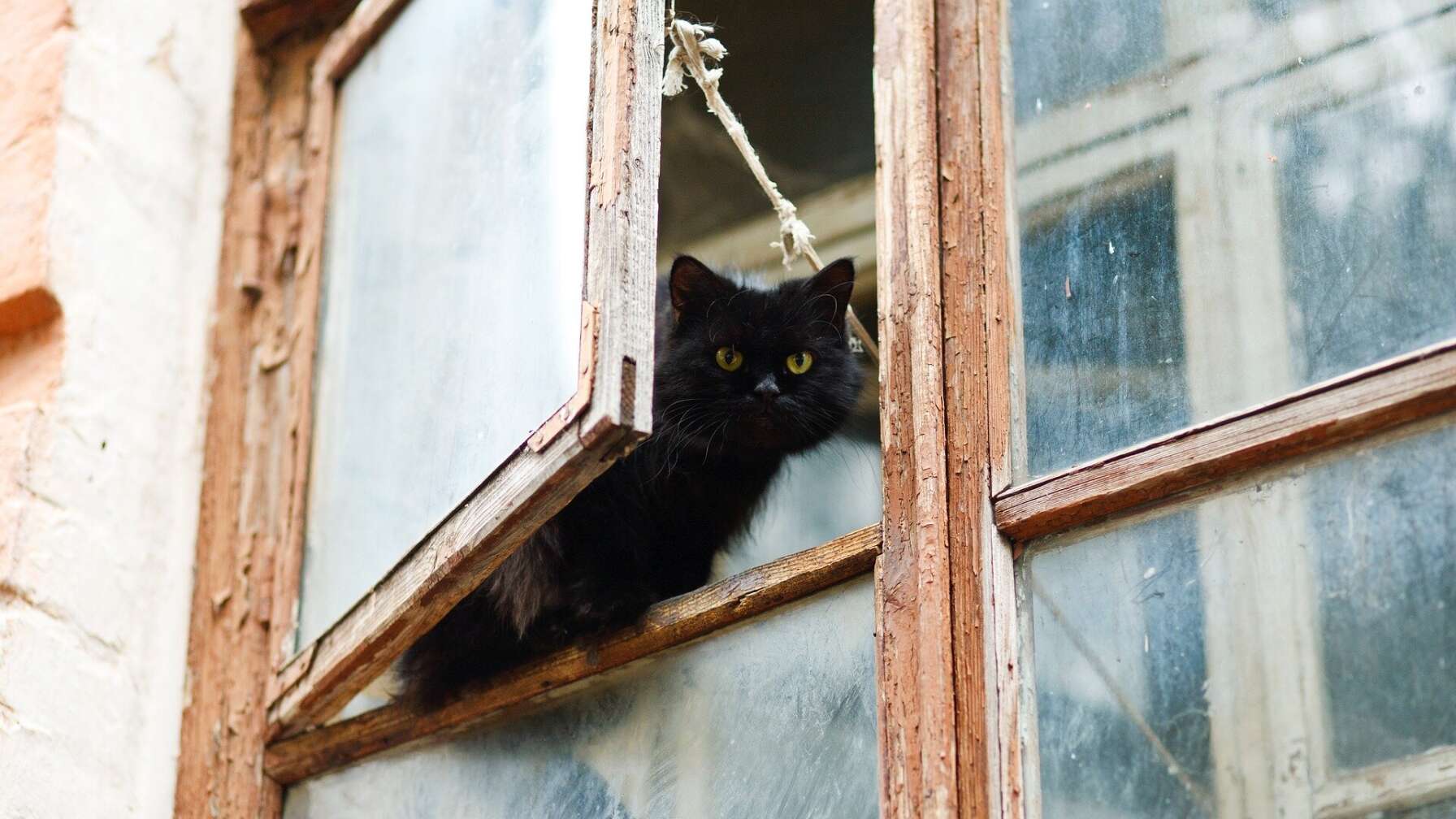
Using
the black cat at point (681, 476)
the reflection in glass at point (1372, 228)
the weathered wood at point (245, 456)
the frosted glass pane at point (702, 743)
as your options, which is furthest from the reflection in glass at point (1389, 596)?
the weathered wood at point (245, 456)

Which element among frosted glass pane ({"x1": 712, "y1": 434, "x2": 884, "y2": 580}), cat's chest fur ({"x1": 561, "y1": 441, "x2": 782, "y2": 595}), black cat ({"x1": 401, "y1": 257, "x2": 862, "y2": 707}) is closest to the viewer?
black cat ({"x1": 401, "y1": 257, "x2": 862, "y2": 707})

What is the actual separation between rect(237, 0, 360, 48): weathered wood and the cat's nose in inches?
57.1

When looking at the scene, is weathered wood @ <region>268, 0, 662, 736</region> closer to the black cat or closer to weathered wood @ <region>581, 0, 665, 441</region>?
weathered wood @ <region>581, 0, 665, 441</region>

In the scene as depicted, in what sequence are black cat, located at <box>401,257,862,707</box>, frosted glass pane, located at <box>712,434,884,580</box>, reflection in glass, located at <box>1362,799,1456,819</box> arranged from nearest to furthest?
reflection in glass, located at <box>1362,799,1456,819</box> < black cat, located at <box>401,257,862,707</box> < frosted glass pane, located at <box>712,434,884,580</box>

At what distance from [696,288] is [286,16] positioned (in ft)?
4.11

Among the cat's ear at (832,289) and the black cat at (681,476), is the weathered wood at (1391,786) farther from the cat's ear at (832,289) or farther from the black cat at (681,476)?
the cat's ear at (832,289)

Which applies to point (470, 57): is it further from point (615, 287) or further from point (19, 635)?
point (19, 635)

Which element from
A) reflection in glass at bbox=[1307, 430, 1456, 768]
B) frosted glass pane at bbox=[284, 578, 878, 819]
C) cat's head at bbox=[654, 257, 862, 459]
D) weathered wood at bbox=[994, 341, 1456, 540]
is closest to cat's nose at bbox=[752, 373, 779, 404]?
cat's head at bbox=[654, 257, 862, 459]

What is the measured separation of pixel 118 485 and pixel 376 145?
82 centimetres

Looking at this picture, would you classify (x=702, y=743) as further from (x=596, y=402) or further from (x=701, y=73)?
(x=701, y=73)

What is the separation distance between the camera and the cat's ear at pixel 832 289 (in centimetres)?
324

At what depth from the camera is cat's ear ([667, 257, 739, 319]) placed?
3.22 metres

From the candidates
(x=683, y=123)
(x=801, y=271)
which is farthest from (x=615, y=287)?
(x=801, y=271)

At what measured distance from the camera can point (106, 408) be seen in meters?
3.14
